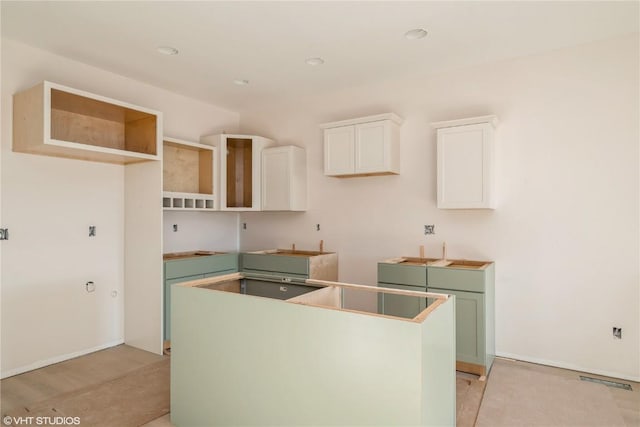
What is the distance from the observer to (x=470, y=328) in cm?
322

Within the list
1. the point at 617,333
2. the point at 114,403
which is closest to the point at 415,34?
the point at 617,333

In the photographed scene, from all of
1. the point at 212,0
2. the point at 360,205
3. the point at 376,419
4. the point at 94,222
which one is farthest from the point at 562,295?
the point at 94,222

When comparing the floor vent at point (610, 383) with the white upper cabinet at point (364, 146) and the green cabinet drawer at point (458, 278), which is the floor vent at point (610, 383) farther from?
the white upper cabinet at point (364, 146)

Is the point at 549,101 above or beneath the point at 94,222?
above

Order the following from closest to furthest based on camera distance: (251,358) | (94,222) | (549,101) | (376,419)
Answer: (376,419) → (251,358) → (549,101) → (94,222)

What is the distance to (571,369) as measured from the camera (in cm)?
328

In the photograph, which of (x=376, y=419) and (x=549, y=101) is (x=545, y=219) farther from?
(x=376, y=419)

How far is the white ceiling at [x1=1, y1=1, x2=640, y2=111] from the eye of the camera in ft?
8.87

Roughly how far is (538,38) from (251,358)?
324cm

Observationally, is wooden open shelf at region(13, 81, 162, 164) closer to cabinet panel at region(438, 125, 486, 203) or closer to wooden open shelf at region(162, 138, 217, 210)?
wooden open shelf at region(162, 138, 217, 210)

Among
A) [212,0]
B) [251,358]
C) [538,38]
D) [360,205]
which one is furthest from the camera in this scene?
[360,205]

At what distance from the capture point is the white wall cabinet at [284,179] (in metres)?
4.56

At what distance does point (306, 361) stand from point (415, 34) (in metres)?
2.58

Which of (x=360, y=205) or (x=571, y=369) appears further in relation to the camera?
(x=360, y=205)
